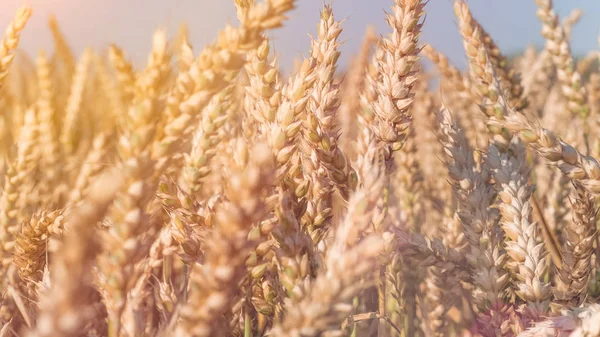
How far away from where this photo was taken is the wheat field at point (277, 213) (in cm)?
37

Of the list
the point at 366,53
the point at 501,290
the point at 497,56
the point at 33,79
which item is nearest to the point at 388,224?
the point at 501,290

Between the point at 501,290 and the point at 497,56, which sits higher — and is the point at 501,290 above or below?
below

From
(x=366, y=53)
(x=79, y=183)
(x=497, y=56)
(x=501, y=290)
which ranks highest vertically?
(x=366, y=53)

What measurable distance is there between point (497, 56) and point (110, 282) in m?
1.18

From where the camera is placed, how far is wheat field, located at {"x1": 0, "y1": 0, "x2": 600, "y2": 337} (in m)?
0.37

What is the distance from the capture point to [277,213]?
0.53 m

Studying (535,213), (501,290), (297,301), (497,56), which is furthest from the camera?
(497,56)

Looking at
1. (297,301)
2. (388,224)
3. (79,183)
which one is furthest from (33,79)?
(297,301)

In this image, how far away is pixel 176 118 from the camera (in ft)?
1.29

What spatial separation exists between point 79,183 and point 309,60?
0.49 meters

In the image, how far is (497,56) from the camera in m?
1.33

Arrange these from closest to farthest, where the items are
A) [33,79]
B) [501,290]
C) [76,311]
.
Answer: [76,311] → [501,290] → [33,79]

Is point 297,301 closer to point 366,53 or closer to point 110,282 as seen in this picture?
point 110,282

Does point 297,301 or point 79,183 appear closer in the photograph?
point 297,301
